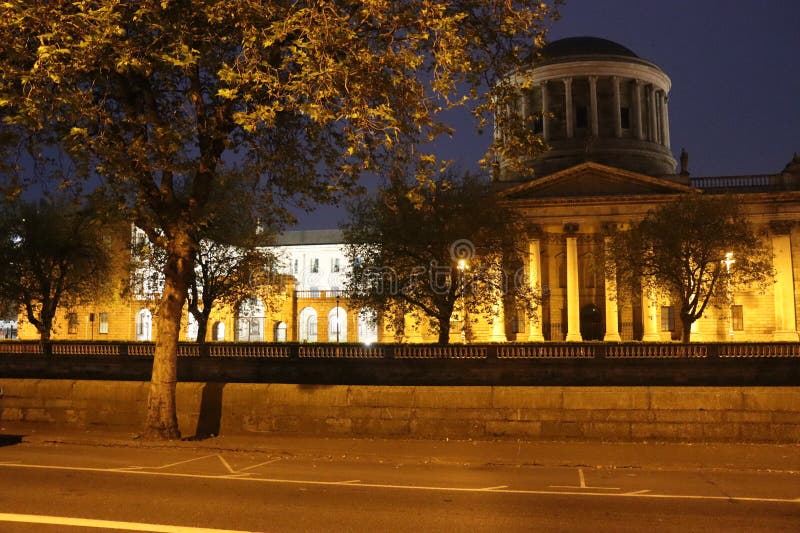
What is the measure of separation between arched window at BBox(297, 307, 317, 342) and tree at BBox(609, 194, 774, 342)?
117 ft

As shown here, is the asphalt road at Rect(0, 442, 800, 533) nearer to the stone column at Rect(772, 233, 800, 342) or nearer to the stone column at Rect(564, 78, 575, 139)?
the stone column at Rect(772, 233, 800, 342)

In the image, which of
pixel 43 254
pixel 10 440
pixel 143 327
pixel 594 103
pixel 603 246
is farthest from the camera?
pixel 594 103

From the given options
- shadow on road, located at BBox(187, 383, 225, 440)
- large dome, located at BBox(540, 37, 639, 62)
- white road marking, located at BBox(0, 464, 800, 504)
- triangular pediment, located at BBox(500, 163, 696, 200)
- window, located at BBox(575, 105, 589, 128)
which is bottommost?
white road marking, located at BBox(0, 464, 800, 504)

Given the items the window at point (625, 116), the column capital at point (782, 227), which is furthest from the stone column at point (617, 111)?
the column capital at point (782, 227)

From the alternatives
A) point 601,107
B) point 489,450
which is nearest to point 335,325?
point 601,107

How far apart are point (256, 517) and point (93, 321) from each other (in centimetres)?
7103

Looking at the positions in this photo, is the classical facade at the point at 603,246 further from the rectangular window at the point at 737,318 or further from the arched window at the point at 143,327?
the arched window at the point at 143,327

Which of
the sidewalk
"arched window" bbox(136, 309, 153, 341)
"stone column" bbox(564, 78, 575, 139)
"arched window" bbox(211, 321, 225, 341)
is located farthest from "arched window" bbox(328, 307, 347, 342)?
the sidewalk

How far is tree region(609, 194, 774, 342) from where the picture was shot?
44406mm

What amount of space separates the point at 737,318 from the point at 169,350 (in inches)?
2065

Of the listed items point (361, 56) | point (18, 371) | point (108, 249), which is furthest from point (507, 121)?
point (108, 249)

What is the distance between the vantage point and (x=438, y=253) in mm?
39844

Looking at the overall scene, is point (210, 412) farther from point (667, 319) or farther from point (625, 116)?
point (625, 116)

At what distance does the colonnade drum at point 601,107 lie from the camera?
7581 cm
